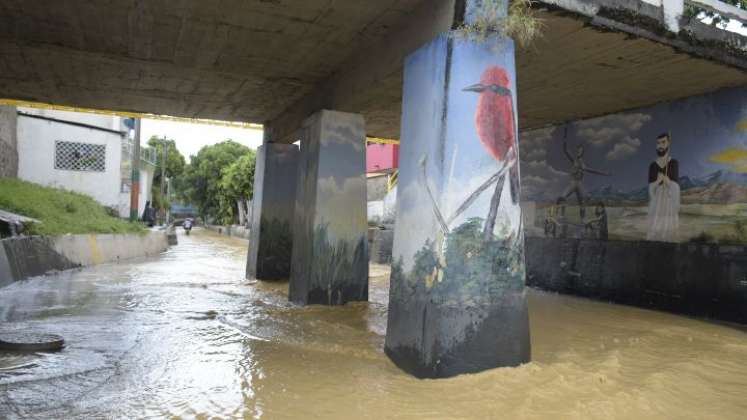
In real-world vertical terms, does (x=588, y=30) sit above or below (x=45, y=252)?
above

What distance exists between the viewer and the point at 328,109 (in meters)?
10.1

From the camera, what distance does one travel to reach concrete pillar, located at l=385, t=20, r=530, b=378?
5.53m

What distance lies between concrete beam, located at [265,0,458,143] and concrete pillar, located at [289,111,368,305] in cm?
51

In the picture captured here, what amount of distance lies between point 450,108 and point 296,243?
572cm

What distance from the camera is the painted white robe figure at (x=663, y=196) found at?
10117 millimetres

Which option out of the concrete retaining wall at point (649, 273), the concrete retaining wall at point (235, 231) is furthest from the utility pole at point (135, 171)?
the concrete retaining wall at point (649, 273)

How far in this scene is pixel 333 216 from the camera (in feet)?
32.6

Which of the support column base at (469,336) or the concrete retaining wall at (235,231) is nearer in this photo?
the support column base at (469,336)

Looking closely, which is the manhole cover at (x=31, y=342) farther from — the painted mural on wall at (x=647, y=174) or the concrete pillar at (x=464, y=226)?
the painted mural on wall at (x=647, y=174)

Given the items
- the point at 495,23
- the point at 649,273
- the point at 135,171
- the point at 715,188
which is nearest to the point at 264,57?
the point at 495,23

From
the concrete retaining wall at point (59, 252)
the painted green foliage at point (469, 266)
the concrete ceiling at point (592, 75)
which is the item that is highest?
the concrete ceiling at point (592, 75)

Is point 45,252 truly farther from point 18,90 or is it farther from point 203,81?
point 203,81

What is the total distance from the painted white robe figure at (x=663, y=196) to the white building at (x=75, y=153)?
2444 centimetres

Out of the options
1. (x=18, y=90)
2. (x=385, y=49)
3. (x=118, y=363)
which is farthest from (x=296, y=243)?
(x=18, y=90)
